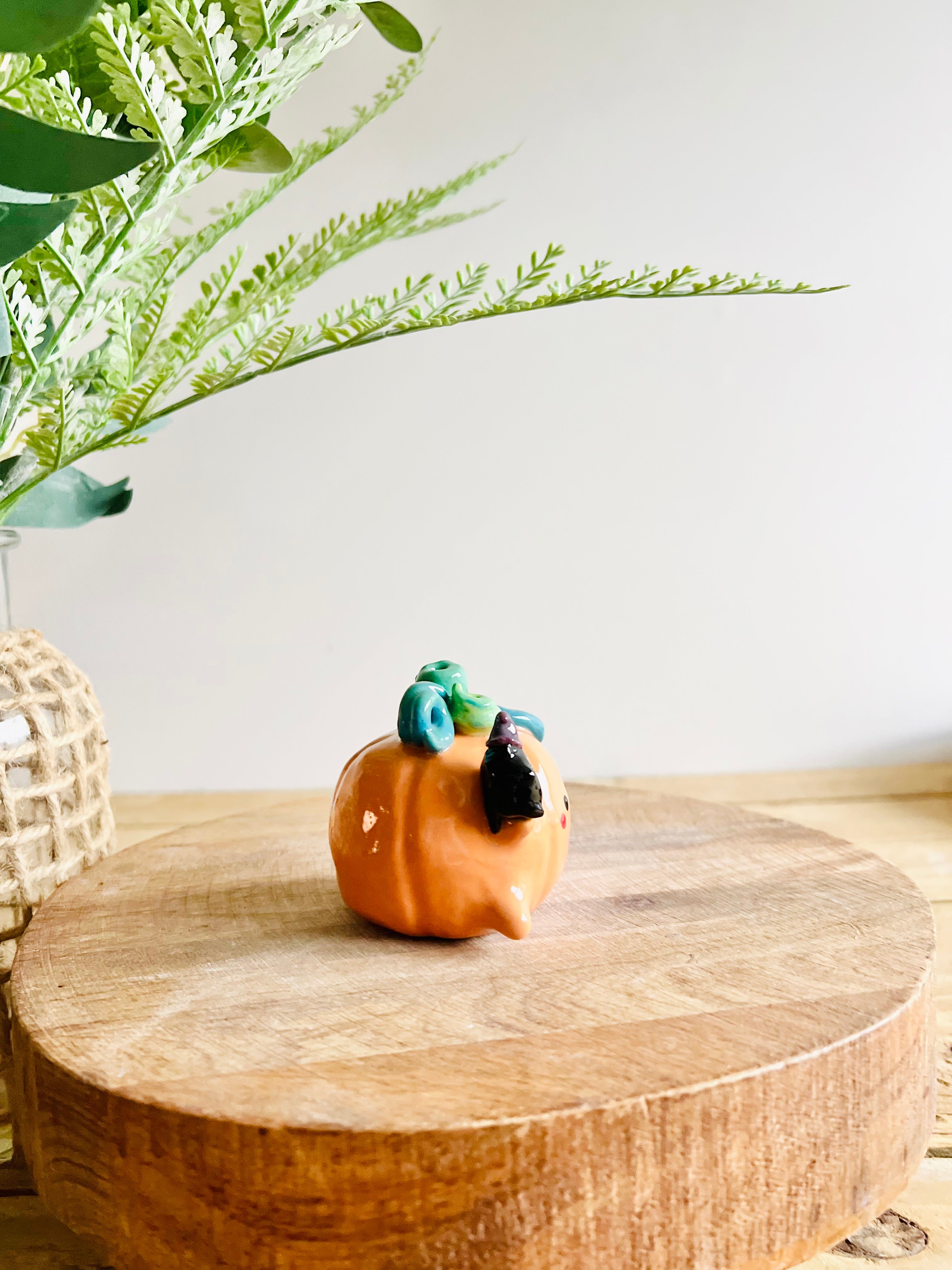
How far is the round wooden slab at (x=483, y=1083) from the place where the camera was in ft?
1.26

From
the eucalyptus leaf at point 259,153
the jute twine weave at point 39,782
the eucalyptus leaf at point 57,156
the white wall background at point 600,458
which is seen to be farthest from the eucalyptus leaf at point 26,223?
the white wall background at point 600,458

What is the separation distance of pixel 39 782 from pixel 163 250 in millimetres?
348

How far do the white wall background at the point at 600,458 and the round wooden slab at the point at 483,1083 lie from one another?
681 millimetres

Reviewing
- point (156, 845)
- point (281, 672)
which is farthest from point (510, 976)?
point (281, 672)

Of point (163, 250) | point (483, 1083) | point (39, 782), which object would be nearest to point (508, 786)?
point (483, 1083)

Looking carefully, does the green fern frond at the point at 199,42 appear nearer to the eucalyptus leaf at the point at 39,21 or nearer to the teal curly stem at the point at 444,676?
the eucalyptus leaf at the point at 39,21

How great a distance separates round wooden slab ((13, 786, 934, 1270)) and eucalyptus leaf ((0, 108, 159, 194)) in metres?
0.37

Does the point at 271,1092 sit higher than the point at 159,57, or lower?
lower

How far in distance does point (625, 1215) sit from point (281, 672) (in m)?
0.94

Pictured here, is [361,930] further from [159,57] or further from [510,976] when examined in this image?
[159,57]

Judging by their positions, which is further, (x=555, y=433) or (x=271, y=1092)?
(x=555, y=433)

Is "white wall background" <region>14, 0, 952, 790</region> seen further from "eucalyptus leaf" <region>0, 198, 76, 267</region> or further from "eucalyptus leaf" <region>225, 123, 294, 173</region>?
"eucalyptus leaf" <region>0, 198, 76, 267</region>

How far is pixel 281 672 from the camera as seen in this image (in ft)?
4.17

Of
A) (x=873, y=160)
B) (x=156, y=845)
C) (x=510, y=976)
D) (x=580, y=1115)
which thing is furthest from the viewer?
(x=873, y=160)
